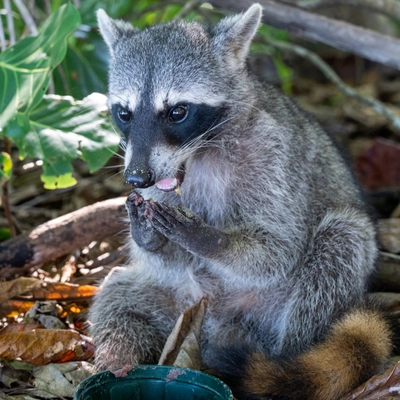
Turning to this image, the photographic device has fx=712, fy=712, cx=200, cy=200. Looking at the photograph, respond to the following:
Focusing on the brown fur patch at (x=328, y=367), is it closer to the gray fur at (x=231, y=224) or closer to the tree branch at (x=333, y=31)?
the gray fur at (x=231, y=224)

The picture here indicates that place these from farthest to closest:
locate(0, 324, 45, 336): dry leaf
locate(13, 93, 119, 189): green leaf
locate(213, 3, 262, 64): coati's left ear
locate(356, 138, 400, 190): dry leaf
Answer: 1. locate(356, 138, 400, 190): dry leaf
2. locate(13, 93, 119, 189): green leaf
3. locate(0, 324, 45, 336): dry leaf
4. locate(213, 3, 262, 64): coati's left ear

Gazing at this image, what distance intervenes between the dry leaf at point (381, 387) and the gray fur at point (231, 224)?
0.51m

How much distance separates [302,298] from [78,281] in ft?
5.34

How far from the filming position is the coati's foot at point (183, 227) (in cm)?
346

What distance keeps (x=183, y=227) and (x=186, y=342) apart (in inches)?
25.2

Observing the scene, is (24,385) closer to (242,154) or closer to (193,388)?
(193,388)

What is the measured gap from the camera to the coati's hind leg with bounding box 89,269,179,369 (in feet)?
12.4

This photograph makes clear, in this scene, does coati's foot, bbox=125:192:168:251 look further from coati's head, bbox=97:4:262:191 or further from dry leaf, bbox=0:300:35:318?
dry leaf, bbox=0:300:35:318

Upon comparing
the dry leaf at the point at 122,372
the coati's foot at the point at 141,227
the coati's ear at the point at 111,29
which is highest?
the coati's ear at the point at 111,29

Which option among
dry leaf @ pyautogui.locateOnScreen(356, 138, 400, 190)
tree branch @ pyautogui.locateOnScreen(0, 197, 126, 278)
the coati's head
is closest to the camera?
the coati's head

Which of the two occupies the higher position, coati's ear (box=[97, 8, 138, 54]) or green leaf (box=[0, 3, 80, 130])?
coati's ear (box=[97, 8, 138, 54])

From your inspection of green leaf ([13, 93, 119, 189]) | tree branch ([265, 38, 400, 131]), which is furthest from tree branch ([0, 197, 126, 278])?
tree branch ([265, 38, 400, 131])

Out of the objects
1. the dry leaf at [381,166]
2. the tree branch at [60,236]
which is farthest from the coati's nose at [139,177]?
the dry leaf at [381,166]

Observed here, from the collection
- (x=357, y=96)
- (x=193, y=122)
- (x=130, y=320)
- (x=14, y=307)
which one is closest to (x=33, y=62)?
(x=193, y=122)
